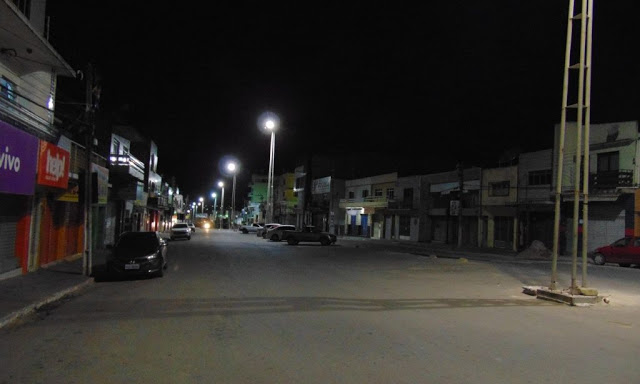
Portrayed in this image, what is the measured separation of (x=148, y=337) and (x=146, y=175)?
43.9m

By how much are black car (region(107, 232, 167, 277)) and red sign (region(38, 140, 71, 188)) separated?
9.14 feet

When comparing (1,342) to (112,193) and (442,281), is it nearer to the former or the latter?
(442,281)

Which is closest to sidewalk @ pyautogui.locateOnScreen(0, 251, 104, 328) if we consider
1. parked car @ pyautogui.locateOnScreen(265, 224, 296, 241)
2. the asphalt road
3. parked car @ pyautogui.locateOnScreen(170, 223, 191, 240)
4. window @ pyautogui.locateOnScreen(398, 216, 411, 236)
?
the asphalt road

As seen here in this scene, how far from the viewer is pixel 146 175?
160 ft

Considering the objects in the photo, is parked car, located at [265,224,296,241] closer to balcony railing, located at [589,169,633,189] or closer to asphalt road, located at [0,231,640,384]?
balcony railing, located at [589,169,633,189]

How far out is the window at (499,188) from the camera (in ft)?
126

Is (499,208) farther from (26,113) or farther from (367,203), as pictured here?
(26,113)

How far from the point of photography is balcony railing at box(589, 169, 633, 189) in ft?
95.2

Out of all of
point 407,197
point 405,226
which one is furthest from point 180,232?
point 407,197

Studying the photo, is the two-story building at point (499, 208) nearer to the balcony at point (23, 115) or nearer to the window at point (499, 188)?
the window at point (499, 188)

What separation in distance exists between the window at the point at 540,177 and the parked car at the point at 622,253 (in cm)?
945

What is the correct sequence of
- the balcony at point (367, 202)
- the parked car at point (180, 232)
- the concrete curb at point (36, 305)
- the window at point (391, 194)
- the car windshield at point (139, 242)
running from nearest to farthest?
the concrete curb at point (36, 305) < the car windshield at point (139, 242) < the parked car at point (180, 232) < the window at point (391, 194) < the balcony at point (367, 202)

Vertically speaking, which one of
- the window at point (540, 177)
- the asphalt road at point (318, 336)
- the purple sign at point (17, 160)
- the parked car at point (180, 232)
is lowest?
the parked car at point (180, 232)

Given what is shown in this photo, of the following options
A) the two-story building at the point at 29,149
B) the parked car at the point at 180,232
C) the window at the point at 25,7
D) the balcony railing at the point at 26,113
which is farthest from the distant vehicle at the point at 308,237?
the window at the point at 25,7
